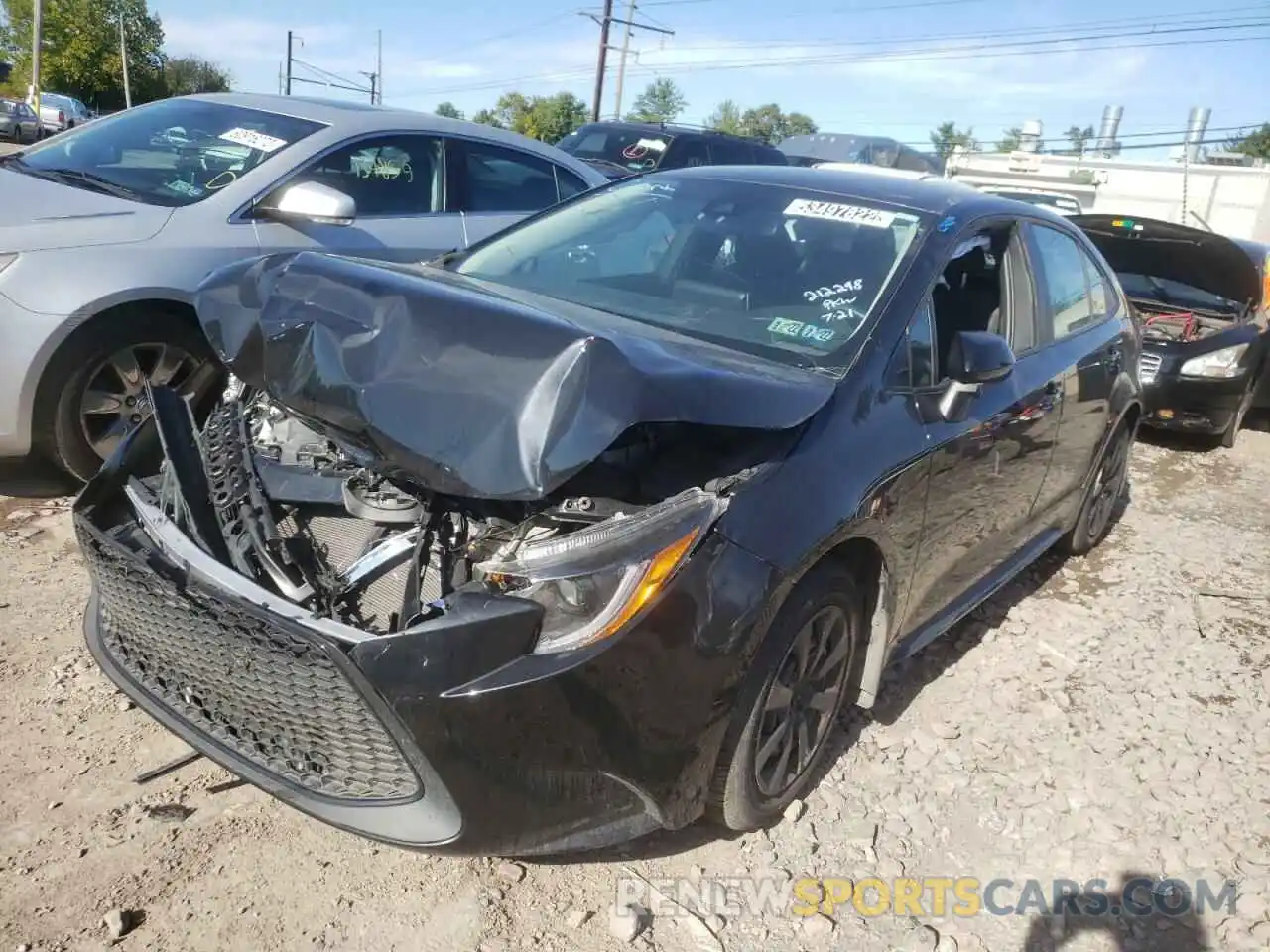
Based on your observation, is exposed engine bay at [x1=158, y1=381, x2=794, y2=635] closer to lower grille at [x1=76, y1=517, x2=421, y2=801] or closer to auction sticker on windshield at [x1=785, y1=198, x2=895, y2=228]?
lower grille at [x1=76, y1=517, x2=421, y2=801]

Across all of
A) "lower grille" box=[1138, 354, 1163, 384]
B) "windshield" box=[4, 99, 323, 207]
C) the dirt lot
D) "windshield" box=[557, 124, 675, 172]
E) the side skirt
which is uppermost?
"windshield" box=[557, 124, 675, 172]

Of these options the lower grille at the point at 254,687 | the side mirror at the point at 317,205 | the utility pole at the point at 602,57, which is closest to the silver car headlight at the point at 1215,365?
the side mirror at the point at 317,205

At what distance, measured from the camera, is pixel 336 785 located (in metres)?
2.14

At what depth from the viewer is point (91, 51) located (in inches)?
2207

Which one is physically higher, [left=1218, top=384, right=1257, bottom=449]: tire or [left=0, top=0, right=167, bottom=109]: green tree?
[left=0, top=0, right=167, bottom=109]: green tree

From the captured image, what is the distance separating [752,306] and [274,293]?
1360 mm

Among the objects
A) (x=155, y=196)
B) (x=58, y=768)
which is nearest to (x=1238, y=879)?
(x=58, y=768)

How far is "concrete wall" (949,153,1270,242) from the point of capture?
19.8 metres

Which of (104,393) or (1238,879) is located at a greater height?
(104,393)

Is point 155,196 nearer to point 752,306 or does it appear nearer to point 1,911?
point 752,306

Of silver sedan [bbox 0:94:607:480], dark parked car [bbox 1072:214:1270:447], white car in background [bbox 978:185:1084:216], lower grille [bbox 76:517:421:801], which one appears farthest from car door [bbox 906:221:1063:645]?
white car in background [bbox 978:185:1084:216]

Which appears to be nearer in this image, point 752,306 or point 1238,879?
point 1238,879

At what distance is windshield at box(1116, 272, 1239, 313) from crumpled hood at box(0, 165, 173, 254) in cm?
682

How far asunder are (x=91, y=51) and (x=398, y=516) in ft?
214
